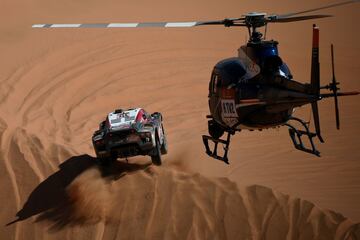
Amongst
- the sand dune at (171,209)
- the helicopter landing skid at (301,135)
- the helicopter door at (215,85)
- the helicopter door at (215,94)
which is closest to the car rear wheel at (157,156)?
the sand dune at (171,209)

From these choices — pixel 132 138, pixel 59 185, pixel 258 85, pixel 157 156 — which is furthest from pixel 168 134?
pixel 258 85

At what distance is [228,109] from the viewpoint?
48.5 ft

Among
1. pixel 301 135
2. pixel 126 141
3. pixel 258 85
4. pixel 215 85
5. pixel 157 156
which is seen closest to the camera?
pixel 258 85

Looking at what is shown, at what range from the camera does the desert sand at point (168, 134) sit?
15219 mm

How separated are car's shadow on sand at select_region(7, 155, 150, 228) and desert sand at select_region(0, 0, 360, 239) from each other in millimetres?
38

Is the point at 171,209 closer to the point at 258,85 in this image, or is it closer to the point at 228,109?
the point at 228,109

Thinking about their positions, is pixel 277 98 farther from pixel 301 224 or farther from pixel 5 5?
pixel 5 5

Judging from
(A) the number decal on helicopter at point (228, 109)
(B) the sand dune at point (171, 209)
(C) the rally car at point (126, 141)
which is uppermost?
(A) the number decal on helicopter at point (228, 109)

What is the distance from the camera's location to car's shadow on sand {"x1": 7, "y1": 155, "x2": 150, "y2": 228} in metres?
16.5

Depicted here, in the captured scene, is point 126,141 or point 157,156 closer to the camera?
point 126,141

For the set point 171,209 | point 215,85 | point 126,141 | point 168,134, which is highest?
point 215,85

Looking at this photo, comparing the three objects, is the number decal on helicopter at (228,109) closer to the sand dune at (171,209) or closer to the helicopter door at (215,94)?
the helicopter door at (215,94)

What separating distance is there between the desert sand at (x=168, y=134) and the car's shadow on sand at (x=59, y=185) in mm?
38

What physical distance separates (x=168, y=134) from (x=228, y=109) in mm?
A: 8521
